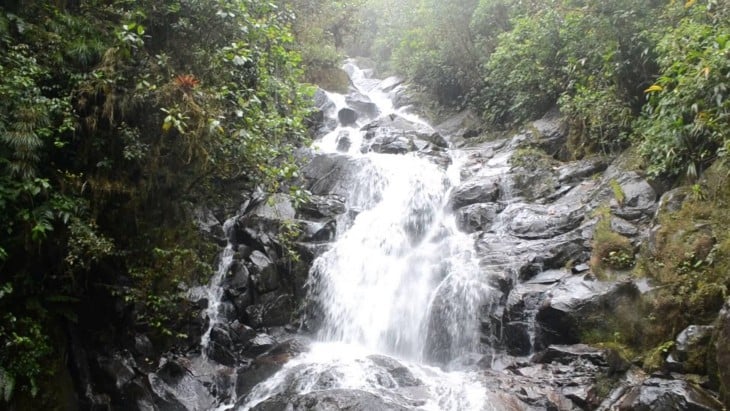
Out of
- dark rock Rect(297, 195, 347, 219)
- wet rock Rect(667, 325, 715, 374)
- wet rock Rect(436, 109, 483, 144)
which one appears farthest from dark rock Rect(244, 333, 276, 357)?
wet rock Rect(436, 109, 483, 144)

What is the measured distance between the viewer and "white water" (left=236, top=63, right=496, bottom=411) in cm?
839

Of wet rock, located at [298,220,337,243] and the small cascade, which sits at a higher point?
wet rock, located at [298,220,337,243]

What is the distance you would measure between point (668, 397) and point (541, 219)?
5314 mm

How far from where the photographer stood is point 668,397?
6082mm

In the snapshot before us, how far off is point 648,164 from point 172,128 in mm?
9218

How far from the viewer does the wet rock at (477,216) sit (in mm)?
11998

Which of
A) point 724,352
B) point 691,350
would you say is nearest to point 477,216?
point 691,350

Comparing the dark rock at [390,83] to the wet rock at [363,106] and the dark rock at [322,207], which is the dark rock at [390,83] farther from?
the dark rock at [322,207]

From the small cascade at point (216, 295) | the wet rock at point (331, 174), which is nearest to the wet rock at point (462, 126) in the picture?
A: the wet rock at point (331, 174)

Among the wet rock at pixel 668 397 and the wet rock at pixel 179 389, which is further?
the wet rock at pixel 179 389

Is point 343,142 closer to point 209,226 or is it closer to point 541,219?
point 209,226

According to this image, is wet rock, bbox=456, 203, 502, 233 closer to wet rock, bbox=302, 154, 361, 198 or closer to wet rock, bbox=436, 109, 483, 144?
wet rock, bbox=302, 154, 361, 198

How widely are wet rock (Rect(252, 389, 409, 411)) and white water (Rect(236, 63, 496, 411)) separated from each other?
1.34 feet

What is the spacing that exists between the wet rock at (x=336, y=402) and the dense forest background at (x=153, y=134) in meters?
2.54
